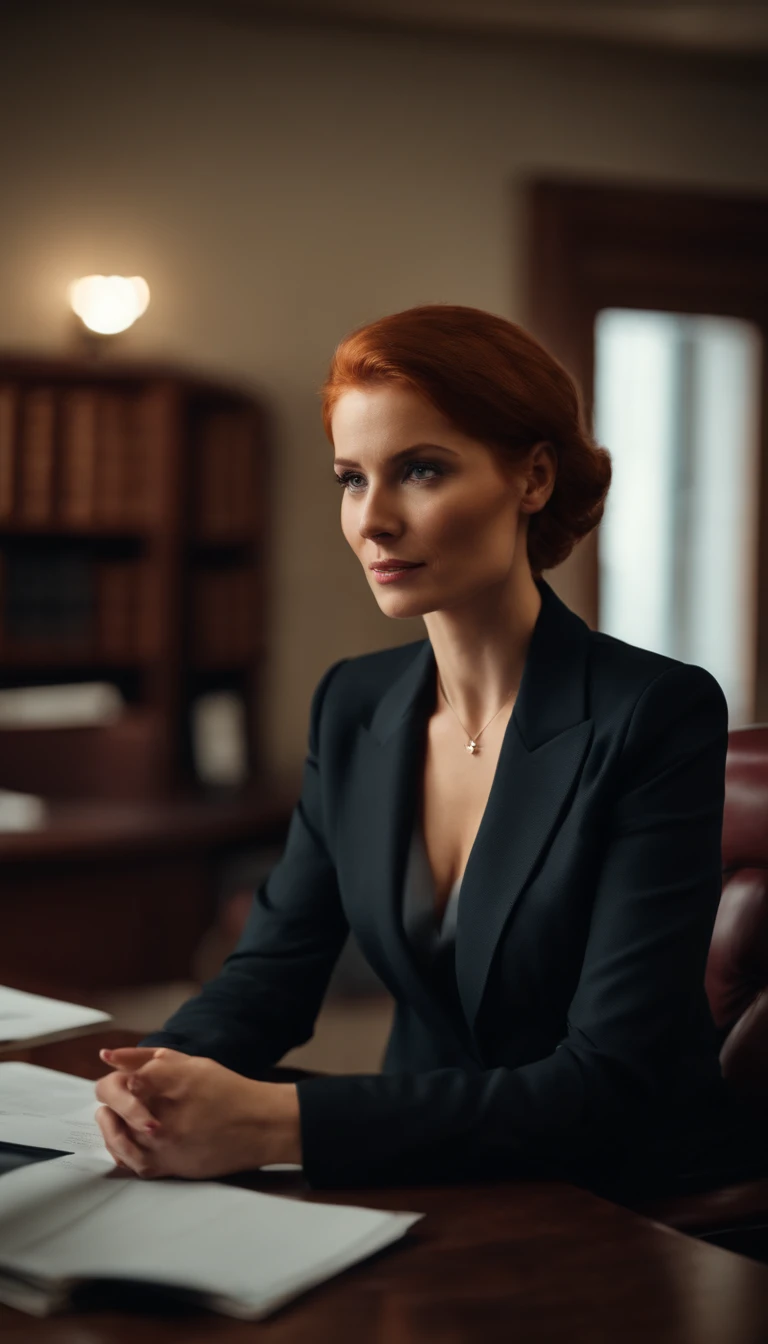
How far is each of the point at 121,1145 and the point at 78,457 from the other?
3.19 meters

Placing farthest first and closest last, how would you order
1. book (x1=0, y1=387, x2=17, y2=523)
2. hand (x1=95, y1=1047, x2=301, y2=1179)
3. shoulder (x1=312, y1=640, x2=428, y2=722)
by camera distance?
book (x1=0, y1=387, x2=17, y2=523) < shoulder (x1=312, y1=640, x2=428, y2=722) < hand (x1=95, y1=1047, x2=301, y2=1179)

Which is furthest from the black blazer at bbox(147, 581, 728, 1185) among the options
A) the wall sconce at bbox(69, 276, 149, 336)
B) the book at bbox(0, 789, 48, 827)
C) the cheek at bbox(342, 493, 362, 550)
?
the wall sconce at bbox(69, 276, 149, 336)

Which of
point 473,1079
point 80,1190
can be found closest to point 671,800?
point 473,1079

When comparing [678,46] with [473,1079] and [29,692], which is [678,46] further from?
[473,1079]

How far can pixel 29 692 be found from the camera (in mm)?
3875

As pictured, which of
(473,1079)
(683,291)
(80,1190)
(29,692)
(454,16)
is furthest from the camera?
(683,291)

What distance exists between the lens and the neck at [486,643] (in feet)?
4.60

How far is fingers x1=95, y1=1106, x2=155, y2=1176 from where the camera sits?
3.12 ft

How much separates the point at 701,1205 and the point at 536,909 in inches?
11.6

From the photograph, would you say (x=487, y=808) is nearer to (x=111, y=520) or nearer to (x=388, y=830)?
(x=388, y=830)

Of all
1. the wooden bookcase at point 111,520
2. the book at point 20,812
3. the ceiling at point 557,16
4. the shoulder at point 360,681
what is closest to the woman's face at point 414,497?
the shoulder at point 360,681

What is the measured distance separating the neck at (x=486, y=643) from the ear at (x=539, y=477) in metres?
0.08

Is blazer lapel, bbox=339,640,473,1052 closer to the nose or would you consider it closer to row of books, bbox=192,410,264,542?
the nose

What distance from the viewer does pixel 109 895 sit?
124 inches
